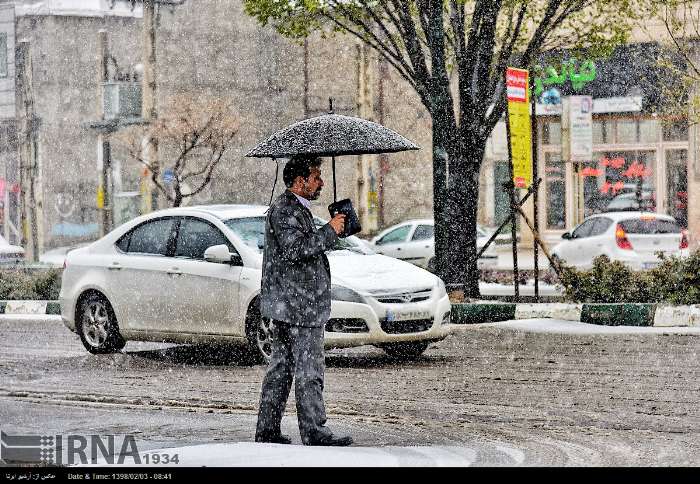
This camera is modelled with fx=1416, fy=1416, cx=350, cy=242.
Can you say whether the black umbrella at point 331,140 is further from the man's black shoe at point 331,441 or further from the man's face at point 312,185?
the man's black shoe at point 331,441

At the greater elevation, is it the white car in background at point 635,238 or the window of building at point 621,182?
the window of building at point 621,182

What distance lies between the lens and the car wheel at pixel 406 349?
13914mm

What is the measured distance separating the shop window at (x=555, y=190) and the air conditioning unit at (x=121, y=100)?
13224mm

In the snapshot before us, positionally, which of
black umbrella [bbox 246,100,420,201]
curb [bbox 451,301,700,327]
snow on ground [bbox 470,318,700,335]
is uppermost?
black umbrella [bbox 246,100,420,201]

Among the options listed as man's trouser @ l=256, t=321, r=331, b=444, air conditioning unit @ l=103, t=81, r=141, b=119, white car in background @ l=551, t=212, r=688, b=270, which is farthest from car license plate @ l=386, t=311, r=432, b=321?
air conditioning unit @ l=103, t=81, r=141, b=119

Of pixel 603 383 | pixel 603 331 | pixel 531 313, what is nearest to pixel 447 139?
pixel 531 313

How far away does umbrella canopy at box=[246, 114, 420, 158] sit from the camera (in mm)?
8539

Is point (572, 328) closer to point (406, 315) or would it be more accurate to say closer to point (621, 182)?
point (406, 315)

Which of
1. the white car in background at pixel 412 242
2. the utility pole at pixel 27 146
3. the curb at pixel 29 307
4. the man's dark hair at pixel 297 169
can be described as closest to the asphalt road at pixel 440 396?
the man's dark hair at pixel 297 169

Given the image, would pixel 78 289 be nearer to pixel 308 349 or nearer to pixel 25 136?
pixel 308 349

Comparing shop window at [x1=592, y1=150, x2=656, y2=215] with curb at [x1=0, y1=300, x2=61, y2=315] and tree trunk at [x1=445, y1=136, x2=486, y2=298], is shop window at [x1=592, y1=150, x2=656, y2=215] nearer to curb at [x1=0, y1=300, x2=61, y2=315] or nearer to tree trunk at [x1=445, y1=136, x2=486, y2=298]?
tree trunk at [x1=445, y1=136, x2=486, y2=298]

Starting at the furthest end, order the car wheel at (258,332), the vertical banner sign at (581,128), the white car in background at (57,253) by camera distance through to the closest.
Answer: the white car in background at (57,253)
the vertical banner sign at (581,128)
the car wheel at (258,332)

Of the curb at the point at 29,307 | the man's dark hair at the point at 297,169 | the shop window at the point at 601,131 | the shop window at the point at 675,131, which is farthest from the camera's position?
the shop window at the point at 601,131

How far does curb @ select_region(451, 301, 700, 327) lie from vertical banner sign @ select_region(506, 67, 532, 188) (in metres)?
1.93
